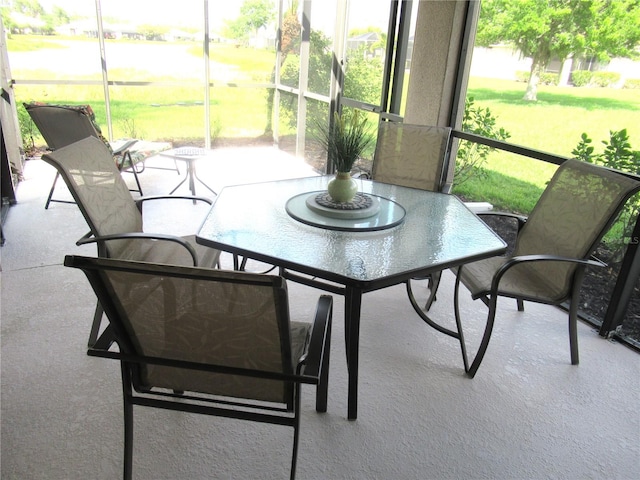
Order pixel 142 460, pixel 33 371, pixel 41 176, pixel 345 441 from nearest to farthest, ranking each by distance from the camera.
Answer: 1. pixel 142 460
2. pixel 345 441
3. pixel 33 371
4. pixel 41 176

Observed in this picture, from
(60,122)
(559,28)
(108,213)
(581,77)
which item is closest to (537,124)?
(581,77)

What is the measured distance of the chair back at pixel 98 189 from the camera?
6.63ft

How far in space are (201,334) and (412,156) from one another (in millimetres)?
2315

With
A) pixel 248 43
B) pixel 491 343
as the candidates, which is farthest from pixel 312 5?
A: pixel 491 343

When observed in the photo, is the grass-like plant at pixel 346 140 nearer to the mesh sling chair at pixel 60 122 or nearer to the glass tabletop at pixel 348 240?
the glass tabletop at pixel 348 240

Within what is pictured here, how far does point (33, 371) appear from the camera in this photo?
210cm

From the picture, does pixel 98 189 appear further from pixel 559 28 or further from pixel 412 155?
pixel 559 28

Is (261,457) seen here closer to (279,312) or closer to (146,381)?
(146,381)

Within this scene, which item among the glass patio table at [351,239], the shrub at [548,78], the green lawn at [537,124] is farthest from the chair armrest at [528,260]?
the shrub at [548,78]

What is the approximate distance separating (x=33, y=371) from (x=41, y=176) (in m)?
3.65

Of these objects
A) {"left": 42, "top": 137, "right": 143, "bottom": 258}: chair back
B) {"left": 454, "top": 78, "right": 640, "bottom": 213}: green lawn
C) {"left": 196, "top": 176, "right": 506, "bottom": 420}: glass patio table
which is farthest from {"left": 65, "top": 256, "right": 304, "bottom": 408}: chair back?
{"left": 454, "top": 78, "right": 640, "bottom": 213}: green lawn

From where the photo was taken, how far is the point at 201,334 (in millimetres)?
1342

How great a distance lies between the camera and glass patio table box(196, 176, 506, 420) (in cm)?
171

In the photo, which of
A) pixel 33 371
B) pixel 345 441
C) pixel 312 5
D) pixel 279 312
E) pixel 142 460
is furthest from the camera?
pixel 312 5
